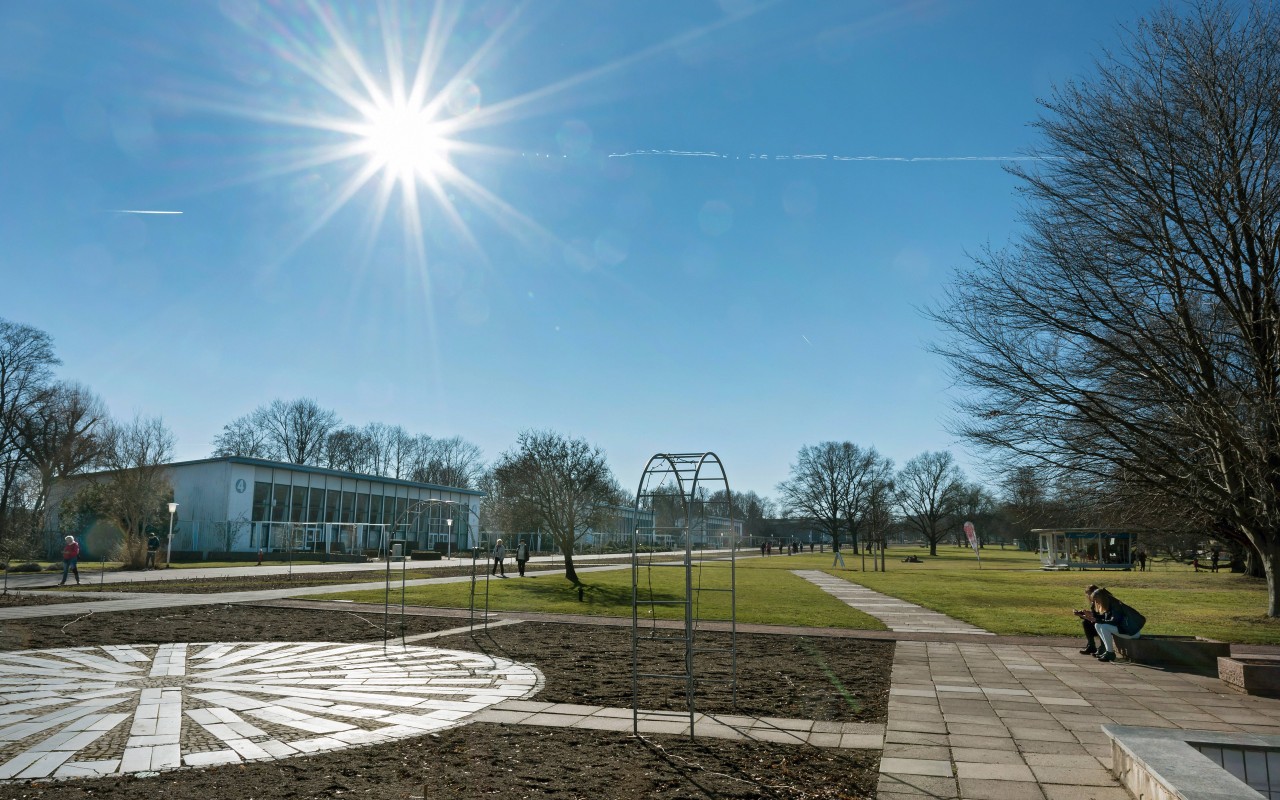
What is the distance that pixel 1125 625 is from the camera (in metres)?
11.9

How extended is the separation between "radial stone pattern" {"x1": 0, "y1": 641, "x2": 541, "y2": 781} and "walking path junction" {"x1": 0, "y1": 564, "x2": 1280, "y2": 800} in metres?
0.03

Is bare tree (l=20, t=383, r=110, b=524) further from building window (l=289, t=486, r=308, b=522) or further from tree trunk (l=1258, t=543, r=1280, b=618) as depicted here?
tree trunk (l=1258, t=543, r=1280, b=618)

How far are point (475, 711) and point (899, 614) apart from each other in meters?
14.0

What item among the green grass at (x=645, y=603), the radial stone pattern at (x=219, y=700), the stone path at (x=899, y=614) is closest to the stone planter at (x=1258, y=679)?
the stone path at (x=899, y=614)

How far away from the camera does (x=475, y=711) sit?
7.61m

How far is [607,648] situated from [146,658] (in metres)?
6.33

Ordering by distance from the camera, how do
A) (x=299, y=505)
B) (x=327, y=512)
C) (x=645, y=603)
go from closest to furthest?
(x=645, y=603) → (x=299, y=505) → (x=327, y=512)

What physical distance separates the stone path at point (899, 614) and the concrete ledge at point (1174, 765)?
32.3 ft

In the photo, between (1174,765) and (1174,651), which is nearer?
(1174,765)

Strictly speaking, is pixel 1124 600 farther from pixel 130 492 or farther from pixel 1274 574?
pixel 130 492

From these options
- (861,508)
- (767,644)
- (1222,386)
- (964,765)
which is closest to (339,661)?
(767,644)

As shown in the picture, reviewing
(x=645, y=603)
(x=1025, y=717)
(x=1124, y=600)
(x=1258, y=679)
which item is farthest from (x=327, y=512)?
(x=1258, y=679)

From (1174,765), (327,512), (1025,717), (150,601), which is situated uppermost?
(327,512)

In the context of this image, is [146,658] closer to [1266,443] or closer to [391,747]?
[391,747]
